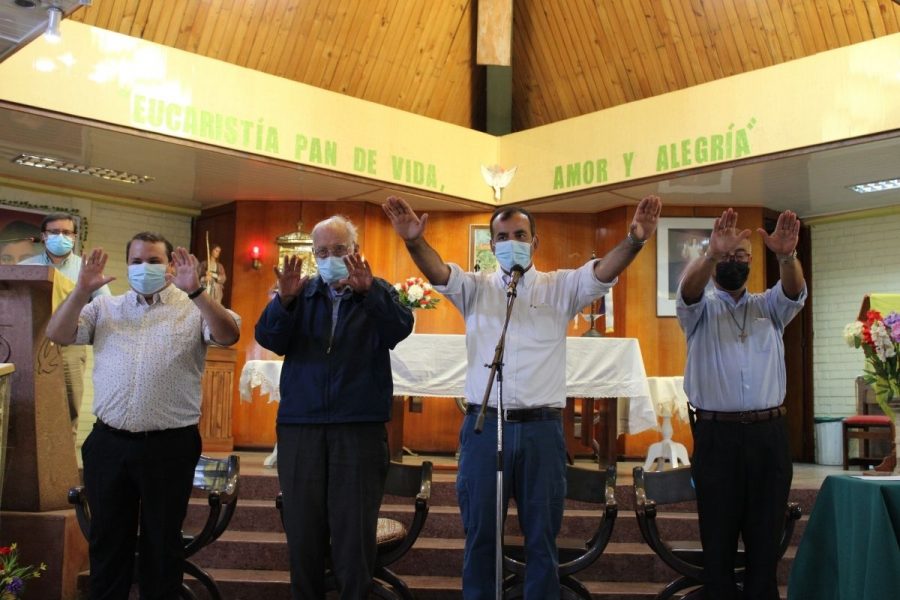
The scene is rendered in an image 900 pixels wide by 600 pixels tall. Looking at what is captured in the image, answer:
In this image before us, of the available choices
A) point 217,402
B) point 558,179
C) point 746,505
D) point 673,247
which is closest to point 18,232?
point 217,402

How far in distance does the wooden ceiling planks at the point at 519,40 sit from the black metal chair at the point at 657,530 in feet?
12.9

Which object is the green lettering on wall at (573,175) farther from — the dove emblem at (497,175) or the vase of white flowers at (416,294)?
the vase of white flowers at (416,294)

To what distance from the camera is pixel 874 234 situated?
8578mm

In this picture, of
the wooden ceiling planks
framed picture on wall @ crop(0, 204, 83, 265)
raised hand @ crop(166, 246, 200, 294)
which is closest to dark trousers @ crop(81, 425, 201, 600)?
raised hand @ crop(166, 246, 200, 294)

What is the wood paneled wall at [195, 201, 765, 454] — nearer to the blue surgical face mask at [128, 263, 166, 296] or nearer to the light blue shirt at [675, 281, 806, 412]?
the light blue shirt at [675, 281, 806, 412]

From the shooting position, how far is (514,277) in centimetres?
301

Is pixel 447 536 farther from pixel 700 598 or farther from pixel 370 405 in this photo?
pixel 370 405

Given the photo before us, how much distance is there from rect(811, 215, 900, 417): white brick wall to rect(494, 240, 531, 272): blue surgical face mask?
6.49 m

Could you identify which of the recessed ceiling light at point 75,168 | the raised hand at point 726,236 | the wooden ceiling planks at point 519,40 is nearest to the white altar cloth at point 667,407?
the wooden ceiling planks at point 519,40

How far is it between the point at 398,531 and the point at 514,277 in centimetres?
134

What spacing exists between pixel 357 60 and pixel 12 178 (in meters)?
3.25

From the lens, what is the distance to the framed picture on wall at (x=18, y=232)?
25.9 ft

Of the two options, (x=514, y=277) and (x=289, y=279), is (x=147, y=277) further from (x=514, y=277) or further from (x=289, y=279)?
(x=514, y=277)

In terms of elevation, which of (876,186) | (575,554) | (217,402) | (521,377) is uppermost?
(876,186)
